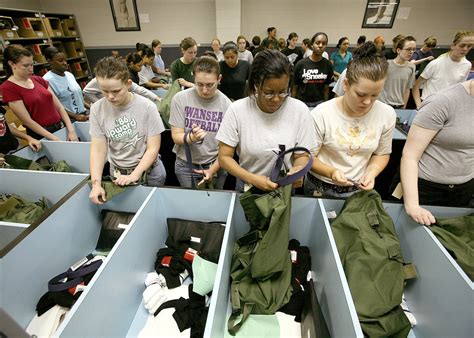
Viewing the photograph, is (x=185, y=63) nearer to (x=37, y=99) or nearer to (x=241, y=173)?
(x=37, y=99)

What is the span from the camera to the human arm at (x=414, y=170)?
3.64ft

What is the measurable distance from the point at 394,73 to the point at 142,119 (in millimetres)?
2996

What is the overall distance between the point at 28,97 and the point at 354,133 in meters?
2.51

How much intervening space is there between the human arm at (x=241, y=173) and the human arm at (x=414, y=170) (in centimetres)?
63

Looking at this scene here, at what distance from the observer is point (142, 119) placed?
146cm

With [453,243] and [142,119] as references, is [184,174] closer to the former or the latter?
[142,119]

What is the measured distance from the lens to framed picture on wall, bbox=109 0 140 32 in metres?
6.11

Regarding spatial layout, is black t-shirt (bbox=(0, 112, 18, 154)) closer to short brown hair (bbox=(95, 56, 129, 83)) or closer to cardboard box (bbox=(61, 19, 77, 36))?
short brown hair (bbox=(95, 56, 129, 83))

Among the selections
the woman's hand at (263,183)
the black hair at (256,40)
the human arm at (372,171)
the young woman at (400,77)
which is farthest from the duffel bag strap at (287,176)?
the black hair at (256,40)

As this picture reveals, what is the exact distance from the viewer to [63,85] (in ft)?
8.41

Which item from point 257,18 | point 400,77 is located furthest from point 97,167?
point 257,18

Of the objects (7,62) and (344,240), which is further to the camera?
(7,62)

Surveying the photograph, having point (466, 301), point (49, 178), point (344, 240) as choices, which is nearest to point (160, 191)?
point (49, 178)

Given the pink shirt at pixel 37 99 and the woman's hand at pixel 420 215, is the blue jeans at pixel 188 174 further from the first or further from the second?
the pink shirt at pixel 37 99
